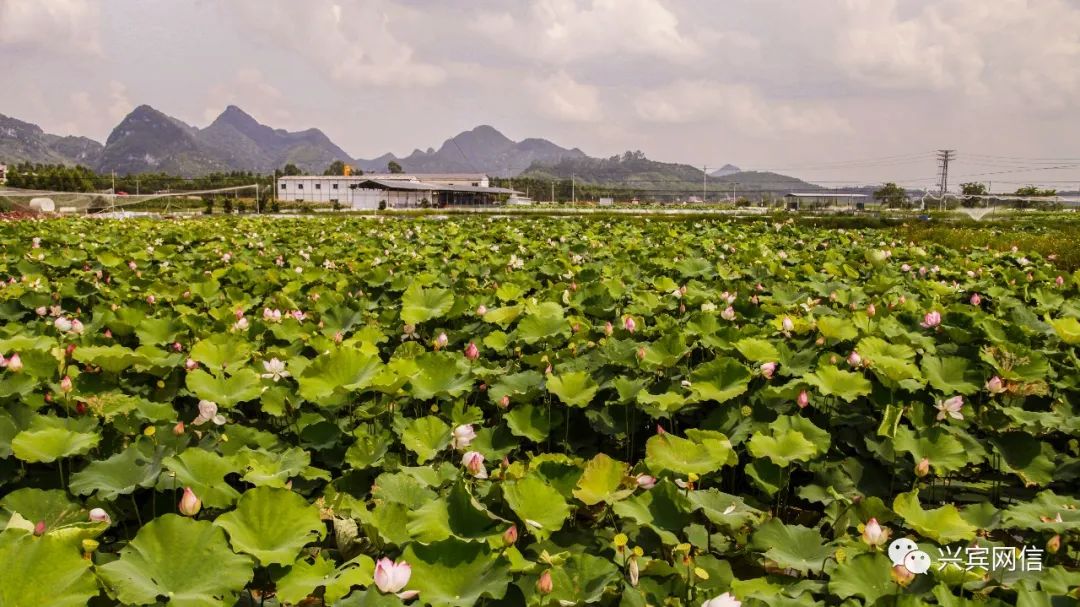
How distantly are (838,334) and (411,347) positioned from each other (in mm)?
2180

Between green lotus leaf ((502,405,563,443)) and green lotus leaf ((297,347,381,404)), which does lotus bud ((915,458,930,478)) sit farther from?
green lotus leaf ((297,347,381,404))

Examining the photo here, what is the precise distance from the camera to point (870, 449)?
251 cm

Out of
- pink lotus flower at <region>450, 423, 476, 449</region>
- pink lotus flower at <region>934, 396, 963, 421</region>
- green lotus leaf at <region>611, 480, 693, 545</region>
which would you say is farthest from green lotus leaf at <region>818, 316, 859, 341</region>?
pink lotus flower at <region>450, 423, 476, 449</region>

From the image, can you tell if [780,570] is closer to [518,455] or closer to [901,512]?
[901,512]

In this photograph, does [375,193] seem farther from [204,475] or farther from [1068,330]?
[204,475]

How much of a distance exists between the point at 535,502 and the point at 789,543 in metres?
0.75

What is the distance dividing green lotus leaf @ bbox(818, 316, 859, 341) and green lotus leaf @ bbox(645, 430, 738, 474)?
1.51m

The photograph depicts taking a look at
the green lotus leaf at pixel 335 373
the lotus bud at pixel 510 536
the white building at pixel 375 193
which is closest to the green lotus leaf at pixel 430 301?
the green lotus leaf at pixel 335 373

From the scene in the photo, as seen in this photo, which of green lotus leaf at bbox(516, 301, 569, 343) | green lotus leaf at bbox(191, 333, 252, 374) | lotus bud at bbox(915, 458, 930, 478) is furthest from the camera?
green lotus leaf at bbox(516, 301, 569, 343)

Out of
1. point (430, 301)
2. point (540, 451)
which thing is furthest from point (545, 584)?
point (430, 301)

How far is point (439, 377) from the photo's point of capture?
9.78ft

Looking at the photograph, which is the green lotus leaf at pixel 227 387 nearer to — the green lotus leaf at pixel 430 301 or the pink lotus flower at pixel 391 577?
the green lotus leaf at pixel 430 301

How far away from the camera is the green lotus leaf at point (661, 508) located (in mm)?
1985

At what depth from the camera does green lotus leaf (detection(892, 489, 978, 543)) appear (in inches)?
73.4
